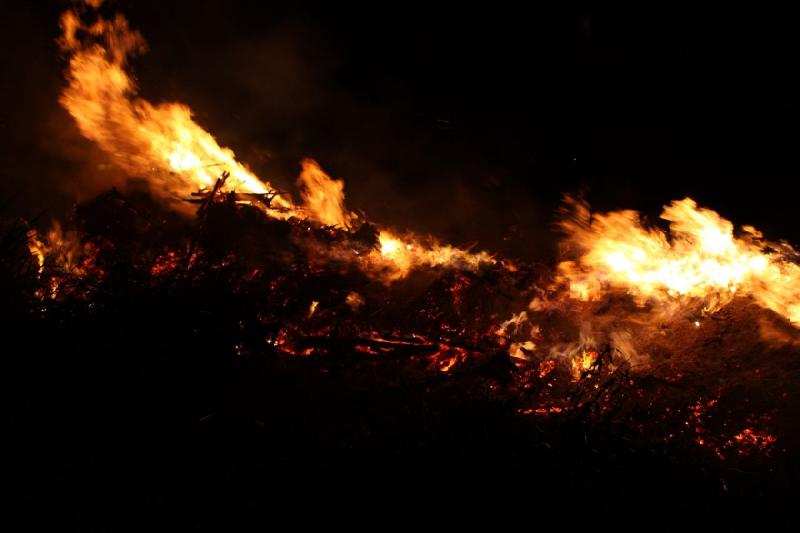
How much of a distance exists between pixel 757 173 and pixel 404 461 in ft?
16.8

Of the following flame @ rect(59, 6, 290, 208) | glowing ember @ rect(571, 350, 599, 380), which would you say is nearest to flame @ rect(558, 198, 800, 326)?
glowing ember @ rect(571, 350, 599, 380)

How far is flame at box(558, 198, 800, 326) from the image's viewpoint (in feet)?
14.9

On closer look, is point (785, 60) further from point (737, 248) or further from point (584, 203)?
point (584, 203)

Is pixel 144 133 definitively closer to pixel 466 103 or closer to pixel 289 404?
pixel 466 103

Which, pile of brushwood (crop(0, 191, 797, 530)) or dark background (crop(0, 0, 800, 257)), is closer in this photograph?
pile of brushwood (crop(0, 191, 797, 530))

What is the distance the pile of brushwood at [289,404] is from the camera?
8.61 ft

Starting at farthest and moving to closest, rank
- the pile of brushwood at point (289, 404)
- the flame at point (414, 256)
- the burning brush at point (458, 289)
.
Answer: the flame at point (414, 256)
the burning brush at point (458, 289)
the pile of brushwood at point (289, 404)

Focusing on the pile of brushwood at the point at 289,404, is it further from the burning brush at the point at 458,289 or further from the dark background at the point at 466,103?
the dark background at the point at 466,103

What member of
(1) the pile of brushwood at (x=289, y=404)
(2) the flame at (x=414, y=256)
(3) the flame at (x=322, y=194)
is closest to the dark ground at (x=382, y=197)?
(1) the pile of brushwood at (x=289, y=404)

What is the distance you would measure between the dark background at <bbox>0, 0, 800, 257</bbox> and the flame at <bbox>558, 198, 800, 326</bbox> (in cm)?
30

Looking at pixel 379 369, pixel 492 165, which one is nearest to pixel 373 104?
pixel 492 165

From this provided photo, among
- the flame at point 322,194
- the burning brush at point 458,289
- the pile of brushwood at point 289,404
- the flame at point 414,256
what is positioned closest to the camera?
the pile of brushwood at point 289,404

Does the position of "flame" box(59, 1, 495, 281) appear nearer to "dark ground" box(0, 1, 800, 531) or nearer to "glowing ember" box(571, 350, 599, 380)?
"dark ground" box(0, 1, 800, 531)

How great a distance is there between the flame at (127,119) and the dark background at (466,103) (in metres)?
0.20
